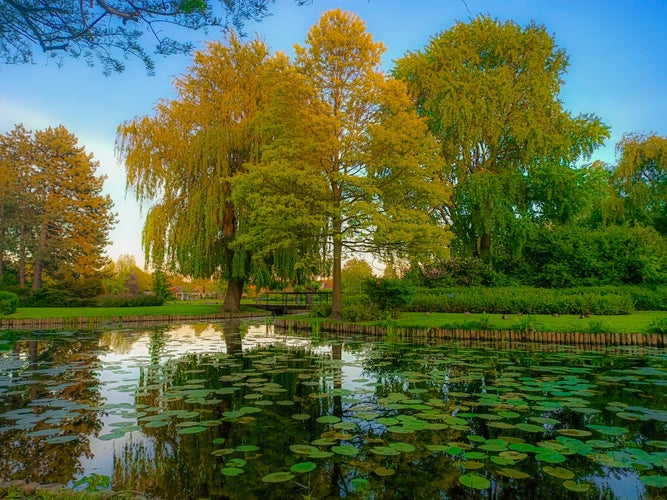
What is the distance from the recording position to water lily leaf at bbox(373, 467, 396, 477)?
3.00 meters

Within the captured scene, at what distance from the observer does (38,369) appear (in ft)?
23.6

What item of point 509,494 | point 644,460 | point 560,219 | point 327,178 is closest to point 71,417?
point 509,494

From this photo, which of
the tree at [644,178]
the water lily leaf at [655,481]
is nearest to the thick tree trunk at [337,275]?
the water lily leaf at [655,481]

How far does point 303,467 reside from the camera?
3053 mm

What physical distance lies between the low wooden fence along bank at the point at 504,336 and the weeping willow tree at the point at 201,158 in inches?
376

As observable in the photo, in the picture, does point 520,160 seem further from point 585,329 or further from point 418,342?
point 418,342

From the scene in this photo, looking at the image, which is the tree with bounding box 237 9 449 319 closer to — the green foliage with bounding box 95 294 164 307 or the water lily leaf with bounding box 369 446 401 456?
the water lily leaf with bounding box 369 446 401 456

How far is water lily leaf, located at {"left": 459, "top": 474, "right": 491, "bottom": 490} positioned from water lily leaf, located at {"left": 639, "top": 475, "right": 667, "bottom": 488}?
106 centimetres

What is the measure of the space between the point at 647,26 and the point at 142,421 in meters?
9.94

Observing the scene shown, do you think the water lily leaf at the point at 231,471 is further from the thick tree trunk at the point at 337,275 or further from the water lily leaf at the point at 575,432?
the thick tree trunk at the point at 337,275

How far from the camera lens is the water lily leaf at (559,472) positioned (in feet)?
9.59

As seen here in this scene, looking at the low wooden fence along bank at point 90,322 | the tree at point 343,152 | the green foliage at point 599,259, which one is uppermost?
the tree at point 343,152

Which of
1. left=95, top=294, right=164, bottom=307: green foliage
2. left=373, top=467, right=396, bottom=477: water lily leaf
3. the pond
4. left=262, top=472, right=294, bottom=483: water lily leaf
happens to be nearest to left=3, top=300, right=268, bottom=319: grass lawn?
left=95, top=294, right=164, bottom=307: green foliage

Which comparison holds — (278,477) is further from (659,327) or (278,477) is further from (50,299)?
(50,299)
